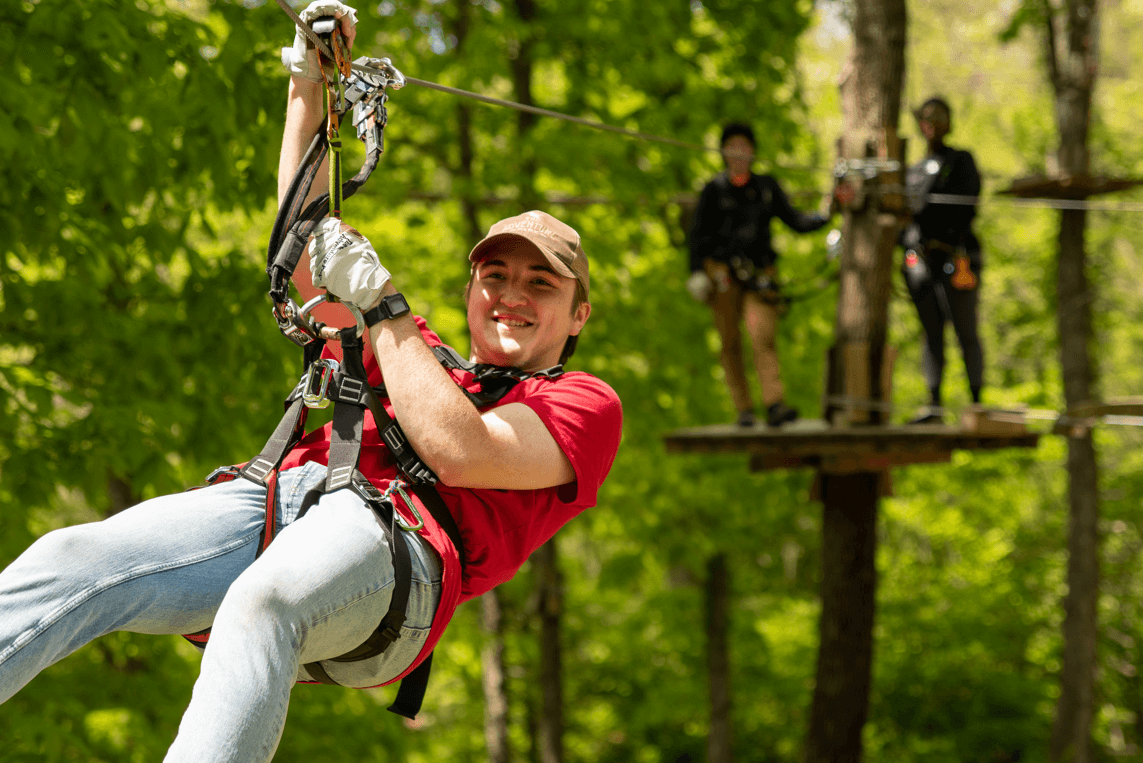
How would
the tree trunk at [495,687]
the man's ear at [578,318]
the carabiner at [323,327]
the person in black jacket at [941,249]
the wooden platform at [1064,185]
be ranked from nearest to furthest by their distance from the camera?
the carabiner at [323,327]
the man's ear at [578,318]
the person in black jacket at [941,249]
the wooden platform at [1064,185]
the tree trunk at [495,687]

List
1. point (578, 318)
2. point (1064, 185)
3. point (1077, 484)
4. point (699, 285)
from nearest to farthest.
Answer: point (578, 318) < point (699, 285) < point (1064, 185) < point (1077, 484)

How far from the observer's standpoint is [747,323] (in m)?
6.36

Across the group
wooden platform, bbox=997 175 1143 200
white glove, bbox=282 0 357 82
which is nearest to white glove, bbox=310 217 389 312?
white glove, bbox=282 0 357 82

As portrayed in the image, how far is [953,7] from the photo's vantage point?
3356 centimetres

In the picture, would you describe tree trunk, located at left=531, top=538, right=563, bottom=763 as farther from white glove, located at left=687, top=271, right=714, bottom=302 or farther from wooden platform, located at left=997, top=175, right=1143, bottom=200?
wooden platform, located at left=997, top=175, right=1143, bottom=200

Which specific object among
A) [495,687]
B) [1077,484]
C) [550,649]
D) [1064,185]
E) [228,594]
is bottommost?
[495,687]

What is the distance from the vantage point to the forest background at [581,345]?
3.92 meters

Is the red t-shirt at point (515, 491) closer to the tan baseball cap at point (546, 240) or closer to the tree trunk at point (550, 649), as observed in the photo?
the tan baseball cap at point (546, 240)

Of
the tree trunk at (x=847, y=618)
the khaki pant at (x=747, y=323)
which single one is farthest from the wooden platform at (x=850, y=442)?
the tree trunk at (x=847, y=618)

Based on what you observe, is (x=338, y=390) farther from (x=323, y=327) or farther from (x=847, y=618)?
(x=847, y=618)

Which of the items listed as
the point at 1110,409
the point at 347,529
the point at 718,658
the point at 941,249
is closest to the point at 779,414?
the point at 941,249

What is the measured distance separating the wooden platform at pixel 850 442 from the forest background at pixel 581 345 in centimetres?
170

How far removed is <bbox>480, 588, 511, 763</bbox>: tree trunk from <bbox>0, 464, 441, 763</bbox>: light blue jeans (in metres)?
8.19

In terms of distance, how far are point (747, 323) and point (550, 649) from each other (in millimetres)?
5064
